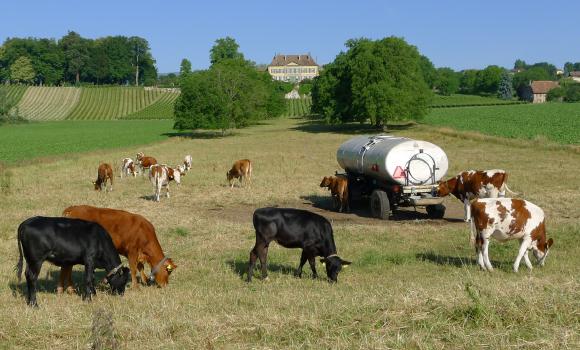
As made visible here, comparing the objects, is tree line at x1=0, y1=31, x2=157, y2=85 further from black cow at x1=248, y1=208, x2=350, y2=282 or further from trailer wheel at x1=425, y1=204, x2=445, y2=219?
black cow at x1=248, y1=208, x2=350, y2=282

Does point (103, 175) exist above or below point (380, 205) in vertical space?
above

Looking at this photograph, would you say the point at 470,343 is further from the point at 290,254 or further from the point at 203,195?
the point at 203,195

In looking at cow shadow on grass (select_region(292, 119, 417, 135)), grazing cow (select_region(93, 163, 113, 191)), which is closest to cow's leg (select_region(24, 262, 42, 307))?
grazing cow (select_region(93, 163, 113, 191))

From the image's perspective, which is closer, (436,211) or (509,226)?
(509,226)

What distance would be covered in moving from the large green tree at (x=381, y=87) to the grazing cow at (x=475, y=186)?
142 ft

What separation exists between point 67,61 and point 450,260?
588ft

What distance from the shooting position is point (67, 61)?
586 ft

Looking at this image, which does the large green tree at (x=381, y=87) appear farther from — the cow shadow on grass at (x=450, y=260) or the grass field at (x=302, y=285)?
the cow shadow on grass at (x=450, y=260)

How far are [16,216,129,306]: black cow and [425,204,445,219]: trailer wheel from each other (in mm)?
12605

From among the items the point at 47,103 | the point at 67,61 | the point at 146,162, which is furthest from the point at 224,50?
the point at 146,162

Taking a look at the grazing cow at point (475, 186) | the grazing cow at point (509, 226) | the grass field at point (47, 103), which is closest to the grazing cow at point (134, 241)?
the grazing cow at point (509, 226)

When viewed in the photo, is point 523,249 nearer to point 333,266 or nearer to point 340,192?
point 333,266

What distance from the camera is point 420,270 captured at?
13.4m

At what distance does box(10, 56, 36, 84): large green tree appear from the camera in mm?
171125
